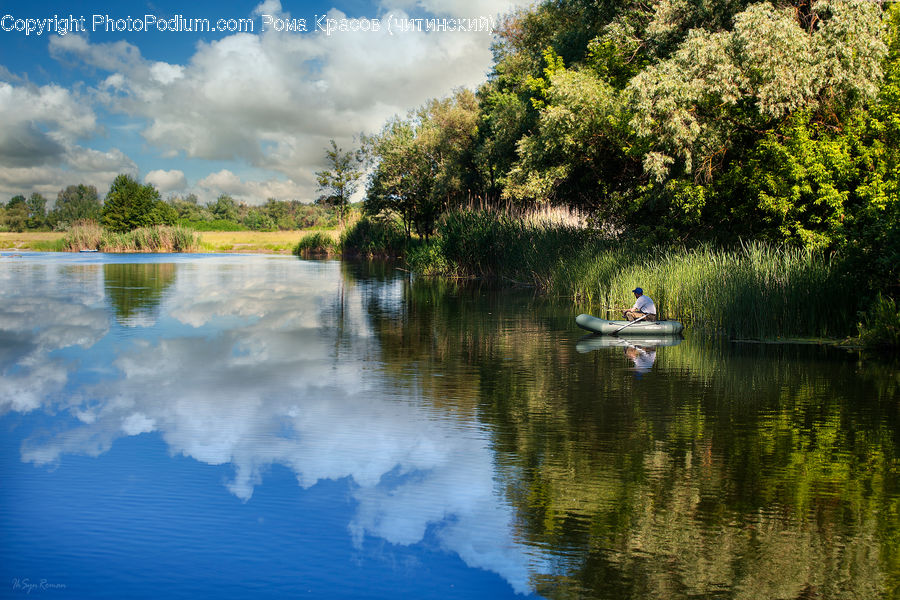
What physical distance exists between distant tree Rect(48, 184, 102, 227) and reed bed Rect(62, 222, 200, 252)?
3268 centimetres

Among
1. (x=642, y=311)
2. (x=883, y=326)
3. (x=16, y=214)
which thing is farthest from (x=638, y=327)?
(x=16, y=214)

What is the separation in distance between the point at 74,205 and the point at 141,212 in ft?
209

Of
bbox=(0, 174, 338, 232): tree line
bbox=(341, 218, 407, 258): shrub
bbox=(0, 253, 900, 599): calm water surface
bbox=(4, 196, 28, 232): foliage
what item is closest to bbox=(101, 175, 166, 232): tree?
bbox=(0, 174, 338, 232): tree line

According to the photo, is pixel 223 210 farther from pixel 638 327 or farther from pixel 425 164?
pixel 638 327

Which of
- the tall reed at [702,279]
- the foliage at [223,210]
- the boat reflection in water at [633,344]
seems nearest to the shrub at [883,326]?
the tall reed at [702,279]

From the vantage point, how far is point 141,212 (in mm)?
70062

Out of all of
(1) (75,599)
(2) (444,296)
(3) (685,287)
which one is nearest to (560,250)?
(2) (444,296)

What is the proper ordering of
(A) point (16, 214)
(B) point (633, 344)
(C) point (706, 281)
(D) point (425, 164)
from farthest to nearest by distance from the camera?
(A) point (16, 214), (D) point (425, 164), (C) point (706, 281), (B) point (633, 344)

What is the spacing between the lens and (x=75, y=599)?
4.19 meters

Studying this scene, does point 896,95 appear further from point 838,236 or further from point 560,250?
point 560,250

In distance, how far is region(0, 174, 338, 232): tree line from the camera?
6970 centimetres

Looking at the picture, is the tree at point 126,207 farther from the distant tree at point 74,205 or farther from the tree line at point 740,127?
the tree line at point 740,127

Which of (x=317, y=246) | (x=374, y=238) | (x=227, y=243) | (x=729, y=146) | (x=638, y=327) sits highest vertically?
(x=729, y=146)

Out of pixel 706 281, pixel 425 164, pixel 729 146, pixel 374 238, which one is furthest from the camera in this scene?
pixel 374 238
